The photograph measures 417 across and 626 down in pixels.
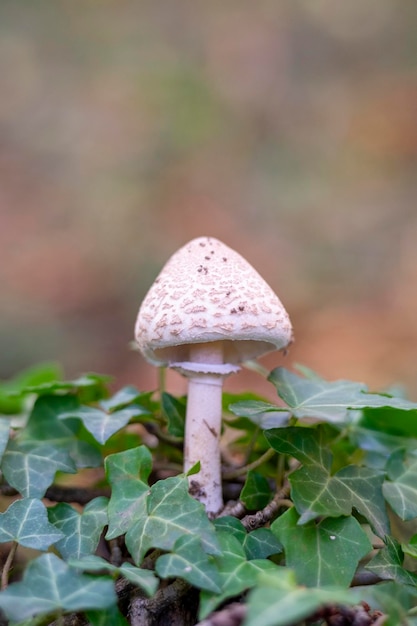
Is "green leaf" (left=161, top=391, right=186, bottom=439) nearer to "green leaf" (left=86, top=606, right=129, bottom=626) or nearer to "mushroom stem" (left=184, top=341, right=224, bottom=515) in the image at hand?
"mushroom stem" (left=184, top=341, right=224, bottom=515)

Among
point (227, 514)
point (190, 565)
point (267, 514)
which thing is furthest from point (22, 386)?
point (190, 565)

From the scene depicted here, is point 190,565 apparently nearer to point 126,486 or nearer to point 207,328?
point 126,486

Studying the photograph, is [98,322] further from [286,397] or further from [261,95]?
[286,397]

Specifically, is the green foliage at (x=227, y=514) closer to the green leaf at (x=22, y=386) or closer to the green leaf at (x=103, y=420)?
the green leaf at (x=103, y=420)

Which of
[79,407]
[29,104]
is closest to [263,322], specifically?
[79,407]

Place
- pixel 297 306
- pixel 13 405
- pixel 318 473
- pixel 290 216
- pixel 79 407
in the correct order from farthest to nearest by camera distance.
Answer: pixel 290 216 → pixel 297 306 → pixel 13 405 → pixel 79 407 → pixel 318 473

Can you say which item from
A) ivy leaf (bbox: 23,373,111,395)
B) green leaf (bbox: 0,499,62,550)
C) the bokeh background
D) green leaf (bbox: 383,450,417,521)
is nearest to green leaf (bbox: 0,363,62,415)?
ivy leaf (bbox: 23,373,111,395)
